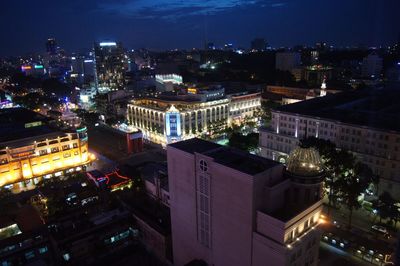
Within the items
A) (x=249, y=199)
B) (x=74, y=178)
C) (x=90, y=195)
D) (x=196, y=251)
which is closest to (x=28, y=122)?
(x=74, y=178)

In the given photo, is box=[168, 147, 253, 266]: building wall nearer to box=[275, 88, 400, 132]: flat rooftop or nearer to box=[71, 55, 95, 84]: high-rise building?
box=[275, 88, 400, 132]: flat rooftop

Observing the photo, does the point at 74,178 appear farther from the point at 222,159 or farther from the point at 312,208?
the point at 312,208

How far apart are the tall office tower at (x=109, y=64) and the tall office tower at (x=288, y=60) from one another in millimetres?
65203

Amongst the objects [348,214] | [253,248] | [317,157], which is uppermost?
[317,157]

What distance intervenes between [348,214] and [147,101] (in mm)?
47715

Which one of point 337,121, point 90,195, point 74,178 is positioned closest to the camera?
point 90,195

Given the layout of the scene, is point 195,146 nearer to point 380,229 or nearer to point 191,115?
point 380,229

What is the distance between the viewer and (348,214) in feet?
113

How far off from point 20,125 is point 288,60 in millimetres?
101423

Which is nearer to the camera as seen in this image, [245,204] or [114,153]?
[245,204]

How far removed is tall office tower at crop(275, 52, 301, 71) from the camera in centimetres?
12444

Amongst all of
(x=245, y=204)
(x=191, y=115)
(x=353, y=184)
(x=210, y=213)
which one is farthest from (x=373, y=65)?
(x=245, y=204)

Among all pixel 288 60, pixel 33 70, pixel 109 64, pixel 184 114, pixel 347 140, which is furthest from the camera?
pixel 33 70

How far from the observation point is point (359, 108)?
1907 inches
